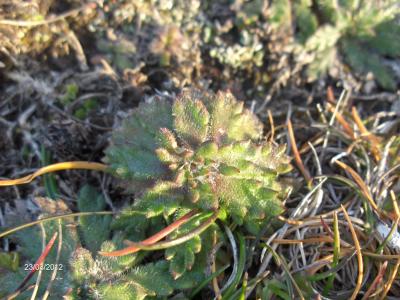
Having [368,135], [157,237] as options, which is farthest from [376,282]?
[157,237]

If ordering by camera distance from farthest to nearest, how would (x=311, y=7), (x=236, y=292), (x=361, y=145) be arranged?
(x=311, y=7), (x=361, y=145), (x=236, y=292)

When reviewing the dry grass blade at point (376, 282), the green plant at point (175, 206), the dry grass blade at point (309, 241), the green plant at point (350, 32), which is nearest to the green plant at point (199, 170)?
the green plant at point (175, 206)

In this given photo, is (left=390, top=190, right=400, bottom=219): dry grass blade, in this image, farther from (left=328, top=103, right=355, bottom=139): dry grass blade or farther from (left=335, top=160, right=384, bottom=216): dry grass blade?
(left=328, top=103, right=355, bottom=139): dry grass blade

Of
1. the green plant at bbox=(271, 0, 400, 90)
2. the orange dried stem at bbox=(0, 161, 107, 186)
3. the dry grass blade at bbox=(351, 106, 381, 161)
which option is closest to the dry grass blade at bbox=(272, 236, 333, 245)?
the dry grass blade at bbox=(351, 106, 381, 161)

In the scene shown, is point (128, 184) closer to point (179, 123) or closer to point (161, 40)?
point (179, 123)

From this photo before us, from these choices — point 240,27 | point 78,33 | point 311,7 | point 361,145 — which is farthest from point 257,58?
point 78,33

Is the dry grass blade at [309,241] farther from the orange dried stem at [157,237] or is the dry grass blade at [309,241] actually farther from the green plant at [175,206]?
the orange dried stem at [157,237]
